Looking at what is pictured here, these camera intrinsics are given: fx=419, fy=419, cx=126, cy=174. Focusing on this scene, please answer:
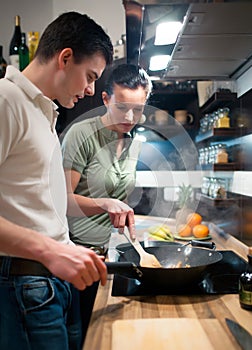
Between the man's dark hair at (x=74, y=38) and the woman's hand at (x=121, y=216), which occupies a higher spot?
the man's dark hair at (x=74, y=38)

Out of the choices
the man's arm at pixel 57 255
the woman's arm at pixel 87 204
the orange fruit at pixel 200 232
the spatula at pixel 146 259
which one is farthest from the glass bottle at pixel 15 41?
the man's arm at pixel 57 255

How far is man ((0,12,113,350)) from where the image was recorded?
33.2 inches

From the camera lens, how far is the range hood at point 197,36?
38.1 inches

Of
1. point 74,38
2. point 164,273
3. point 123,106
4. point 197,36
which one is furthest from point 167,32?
point 164,273

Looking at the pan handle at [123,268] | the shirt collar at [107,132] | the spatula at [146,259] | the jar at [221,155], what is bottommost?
the spatula at [146,259]

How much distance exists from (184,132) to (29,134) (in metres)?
2.60

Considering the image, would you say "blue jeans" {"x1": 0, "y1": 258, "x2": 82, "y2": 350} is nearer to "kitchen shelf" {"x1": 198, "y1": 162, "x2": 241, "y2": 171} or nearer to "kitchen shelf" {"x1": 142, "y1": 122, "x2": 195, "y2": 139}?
"kitchen shelf" {"x1": 198, "y1": 162, "x2": 241, "y2": 171}

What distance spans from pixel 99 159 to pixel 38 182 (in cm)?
63

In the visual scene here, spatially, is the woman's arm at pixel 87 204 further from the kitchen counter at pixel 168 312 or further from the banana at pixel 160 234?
the banana at pixel 160 234

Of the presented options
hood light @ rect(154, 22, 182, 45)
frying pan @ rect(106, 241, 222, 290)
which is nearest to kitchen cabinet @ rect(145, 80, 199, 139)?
hood light @ rect(154, 22, 182, 45)

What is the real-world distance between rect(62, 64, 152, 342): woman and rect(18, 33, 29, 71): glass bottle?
1133 millimetres

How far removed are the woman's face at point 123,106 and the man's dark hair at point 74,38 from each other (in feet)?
1.56

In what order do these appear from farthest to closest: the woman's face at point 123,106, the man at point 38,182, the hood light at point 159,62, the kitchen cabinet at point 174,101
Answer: the kitchen cabinet at point 174,101, the woman's face at point 123,106, the hood light at point 159,62, the man at point 38,182

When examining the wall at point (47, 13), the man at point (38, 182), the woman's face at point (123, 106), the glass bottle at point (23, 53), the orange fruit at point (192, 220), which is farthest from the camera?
the wall at point (47, 13)
